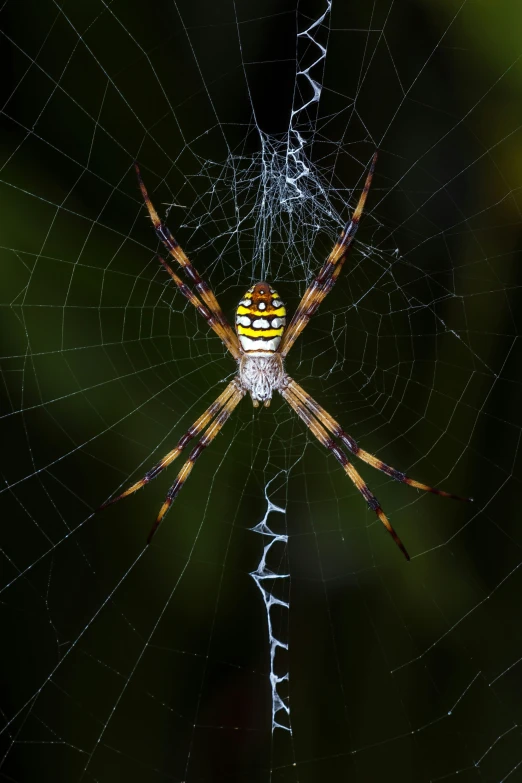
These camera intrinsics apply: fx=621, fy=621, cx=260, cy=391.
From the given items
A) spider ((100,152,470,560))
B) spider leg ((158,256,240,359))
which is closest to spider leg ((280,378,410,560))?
spider ((100,152,470,560))

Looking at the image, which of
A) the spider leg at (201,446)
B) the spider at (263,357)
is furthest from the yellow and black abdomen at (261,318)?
the spider leg at (201,446)

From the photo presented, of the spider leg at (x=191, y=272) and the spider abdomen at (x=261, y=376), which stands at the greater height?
the spider leg at (x=191, y=272)

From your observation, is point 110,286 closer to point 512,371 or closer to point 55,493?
point 55,493

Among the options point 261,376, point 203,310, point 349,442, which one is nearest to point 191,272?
point 203,310

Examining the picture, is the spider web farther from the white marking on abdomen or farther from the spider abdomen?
the spider abdomen

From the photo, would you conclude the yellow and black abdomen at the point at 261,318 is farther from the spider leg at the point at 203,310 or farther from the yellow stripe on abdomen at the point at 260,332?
the spider leg at the point at 203,310

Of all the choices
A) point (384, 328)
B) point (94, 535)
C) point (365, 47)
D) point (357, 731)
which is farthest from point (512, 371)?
A: point (94, 535)
